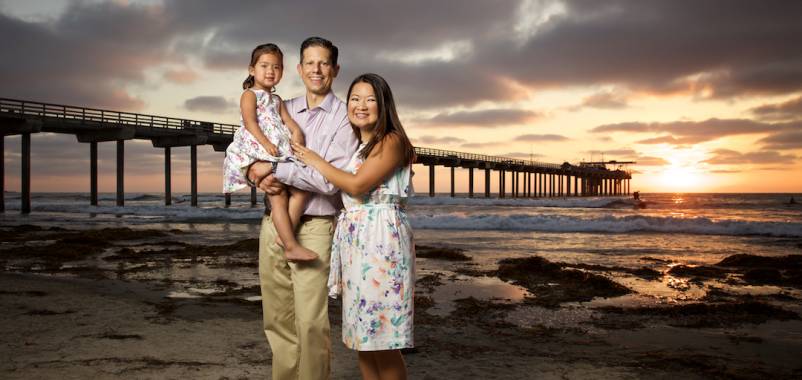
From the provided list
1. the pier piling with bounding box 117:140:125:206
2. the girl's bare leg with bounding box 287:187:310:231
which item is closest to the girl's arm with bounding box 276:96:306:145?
the girl's bare leg with bounding box 287:187:310:231

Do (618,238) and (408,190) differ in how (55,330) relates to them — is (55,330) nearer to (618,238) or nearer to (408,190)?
(408,190)

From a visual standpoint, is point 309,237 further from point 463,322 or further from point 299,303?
point 463,322

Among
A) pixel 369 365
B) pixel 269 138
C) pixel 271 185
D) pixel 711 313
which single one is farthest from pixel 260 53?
pixel 711 313

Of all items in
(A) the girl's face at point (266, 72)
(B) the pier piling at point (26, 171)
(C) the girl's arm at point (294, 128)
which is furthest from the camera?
(B) the pier piling at point (26, 171)

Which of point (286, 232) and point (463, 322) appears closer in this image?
point (286, 232)

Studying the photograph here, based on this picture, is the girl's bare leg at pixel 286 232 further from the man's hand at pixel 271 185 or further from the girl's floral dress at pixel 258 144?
the girl's floral dress at pixel 258 144

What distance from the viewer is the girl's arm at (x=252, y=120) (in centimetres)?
254

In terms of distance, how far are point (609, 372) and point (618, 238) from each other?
38.7ft

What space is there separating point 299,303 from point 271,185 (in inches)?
21.7

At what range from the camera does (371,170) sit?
2330mm

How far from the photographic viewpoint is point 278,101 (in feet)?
9.14

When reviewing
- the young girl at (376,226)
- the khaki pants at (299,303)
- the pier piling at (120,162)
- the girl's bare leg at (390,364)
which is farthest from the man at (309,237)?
the pier piling at (120,162)

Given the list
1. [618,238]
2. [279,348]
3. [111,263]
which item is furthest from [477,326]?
[618,238]

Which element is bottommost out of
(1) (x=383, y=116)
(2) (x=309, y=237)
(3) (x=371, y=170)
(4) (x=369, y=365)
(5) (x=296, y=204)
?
(4) (x=369, y=365)
